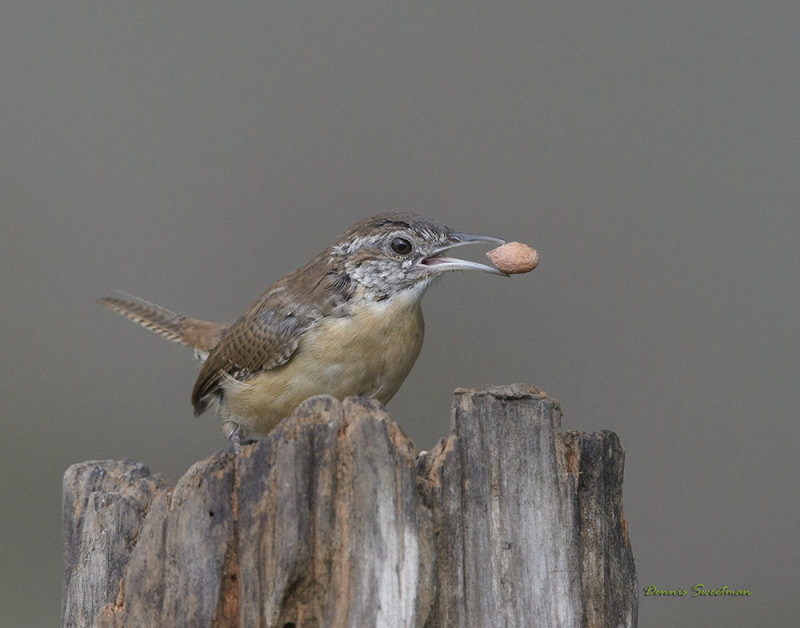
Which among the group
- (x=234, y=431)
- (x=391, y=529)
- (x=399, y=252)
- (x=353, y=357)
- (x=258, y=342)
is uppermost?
(x=399, y=252)

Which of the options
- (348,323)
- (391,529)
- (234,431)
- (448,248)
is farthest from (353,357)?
(391,529)

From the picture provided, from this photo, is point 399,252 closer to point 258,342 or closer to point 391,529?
point 258,342

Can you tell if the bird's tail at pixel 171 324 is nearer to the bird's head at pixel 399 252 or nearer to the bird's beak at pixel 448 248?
the bird's head at pixel 399 252

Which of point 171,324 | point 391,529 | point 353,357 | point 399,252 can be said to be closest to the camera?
point 391,529

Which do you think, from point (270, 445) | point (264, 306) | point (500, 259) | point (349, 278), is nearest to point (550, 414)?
point (270, 445)

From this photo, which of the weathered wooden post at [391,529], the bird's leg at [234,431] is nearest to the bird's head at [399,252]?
the bird's leg at [234,431]

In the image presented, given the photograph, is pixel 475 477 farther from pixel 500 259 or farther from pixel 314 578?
pixel 500 259
